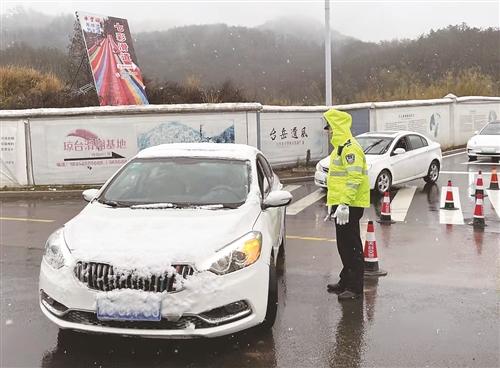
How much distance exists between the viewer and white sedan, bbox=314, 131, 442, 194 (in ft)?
42.9

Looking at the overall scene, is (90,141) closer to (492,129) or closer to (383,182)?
(383,182)

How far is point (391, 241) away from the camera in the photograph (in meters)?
8.55

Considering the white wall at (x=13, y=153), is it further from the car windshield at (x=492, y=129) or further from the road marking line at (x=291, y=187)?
the car windshield at (x=492, y=129)

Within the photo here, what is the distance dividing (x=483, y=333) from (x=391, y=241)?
369cm

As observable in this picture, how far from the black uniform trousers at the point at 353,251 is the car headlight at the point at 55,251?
2.70 m

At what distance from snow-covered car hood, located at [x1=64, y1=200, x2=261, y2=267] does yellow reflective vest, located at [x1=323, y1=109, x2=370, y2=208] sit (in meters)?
0.97

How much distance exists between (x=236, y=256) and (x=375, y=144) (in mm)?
10119

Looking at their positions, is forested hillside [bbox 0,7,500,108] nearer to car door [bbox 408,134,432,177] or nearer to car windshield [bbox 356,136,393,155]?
car door [bbox 408,134,432,177]

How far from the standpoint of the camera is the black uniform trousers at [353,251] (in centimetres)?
585

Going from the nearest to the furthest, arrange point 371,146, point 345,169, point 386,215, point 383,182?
point 345,169, point 386,215, point 383,182, point 371,146

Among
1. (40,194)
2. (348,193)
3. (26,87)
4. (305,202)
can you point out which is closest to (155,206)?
(348,193)

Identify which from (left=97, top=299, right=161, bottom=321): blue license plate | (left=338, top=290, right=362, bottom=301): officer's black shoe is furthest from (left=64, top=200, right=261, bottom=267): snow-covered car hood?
(left=338, top=290, right=362, bottom=301): officer's black shoe

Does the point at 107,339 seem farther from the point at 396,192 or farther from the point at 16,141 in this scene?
the point at 16,141

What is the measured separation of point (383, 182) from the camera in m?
13.1
